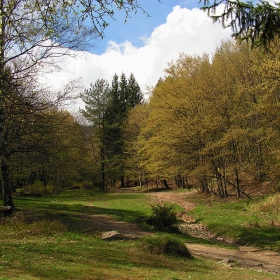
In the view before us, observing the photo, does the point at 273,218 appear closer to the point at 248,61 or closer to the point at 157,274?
the point at 157,274

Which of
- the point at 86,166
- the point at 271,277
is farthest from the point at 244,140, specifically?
the point at 86,166

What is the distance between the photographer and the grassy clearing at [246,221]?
11977mm

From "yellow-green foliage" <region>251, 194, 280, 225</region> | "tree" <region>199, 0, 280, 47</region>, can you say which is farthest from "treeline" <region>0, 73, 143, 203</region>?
"tree" <region>199, 0, 280, 47</region>

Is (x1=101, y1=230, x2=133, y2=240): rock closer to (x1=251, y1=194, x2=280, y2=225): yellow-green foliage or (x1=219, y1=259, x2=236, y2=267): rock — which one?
(x1=219, y1=259, x2=236, y2=267): rock

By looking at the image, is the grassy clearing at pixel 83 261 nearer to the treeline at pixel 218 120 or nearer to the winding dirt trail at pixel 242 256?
the winding dirt trail at pixel 242 256

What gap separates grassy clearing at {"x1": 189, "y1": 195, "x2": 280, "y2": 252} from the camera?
12.0 m

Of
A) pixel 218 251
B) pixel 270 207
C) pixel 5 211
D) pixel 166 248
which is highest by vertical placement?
pixel 5 211

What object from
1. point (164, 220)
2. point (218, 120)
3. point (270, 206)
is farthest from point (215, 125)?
point (164, 220)

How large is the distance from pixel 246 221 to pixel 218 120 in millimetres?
7374

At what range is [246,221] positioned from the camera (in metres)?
14.3

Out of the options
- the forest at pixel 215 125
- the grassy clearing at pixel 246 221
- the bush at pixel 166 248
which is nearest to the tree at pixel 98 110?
the forest at pixel 215 125

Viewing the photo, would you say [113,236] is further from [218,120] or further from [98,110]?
[98,110]

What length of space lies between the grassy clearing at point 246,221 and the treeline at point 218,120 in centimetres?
261

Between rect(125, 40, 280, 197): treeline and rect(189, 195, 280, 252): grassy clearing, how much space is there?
261 centimetres
